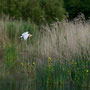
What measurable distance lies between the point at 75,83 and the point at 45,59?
1434 millimetres

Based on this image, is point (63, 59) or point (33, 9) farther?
point (33, 9)

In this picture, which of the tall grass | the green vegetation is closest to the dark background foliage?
the green vegetation

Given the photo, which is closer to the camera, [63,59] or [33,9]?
[63,59]

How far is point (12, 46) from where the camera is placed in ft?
43.8

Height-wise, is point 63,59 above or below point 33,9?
below

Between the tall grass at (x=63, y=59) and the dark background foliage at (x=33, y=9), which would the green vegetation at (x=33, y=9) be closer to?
the dark background foliage at (x=33, y=9)

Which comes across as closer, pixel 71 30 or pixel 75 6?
pixel 71 30

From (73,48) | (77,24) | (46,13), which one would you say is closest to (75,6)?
(46,13)

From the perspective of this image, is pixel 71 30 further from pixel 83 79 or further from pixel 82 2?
pixel 82 2

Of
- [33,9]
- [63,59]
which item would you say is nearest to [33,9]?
[33,9]

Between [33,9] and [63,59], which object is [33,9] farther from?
[63,59]

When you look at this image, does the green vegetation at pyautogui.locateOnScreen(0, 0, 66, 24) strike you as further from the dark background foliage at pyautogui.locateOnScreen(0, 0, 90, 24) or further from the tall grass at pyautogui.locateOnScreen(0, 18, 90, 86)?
the tall grass at pyautogui.locateOnScreen(0, 18, 90, 86)

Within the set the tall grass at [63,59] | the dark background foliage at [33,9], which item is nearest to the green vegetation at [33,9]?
the dark background foliage at [33,9]

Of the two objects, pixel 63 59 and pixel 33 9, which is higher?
pixel 33 9
